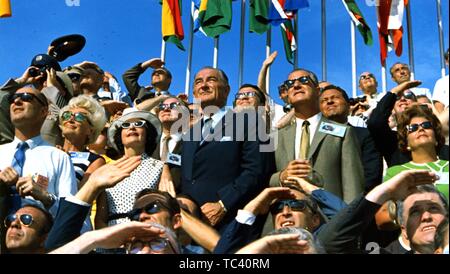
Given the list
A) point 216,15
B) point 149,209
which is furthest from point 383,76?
point 149,209

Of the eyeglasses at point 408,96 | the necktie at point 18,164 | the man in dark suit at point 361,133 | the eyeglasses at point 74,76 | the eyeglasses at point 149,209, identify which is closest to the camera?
the eyeglasses at point 149,209

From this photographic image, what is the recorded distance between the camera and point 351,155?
16.6ft

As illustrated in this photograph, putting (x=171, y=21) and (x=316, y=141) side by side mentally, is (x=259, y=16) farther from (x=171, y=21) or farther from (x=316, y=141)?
(x=316, y=141)

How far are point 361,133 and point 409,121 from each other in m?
0.52

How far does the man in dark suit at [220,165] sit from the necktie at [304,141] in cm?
34

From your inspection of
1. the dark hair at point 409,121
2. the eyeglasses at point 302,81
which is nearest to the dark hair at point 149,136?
the eyeglasses at point 302,81

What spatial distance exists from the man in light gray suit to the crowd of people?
11 millimetres

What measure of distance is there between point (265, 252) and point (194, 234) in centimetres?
122

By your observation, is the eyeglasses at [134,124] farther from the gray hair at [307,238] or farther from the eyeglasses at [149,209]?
the gray hair at [307,238]

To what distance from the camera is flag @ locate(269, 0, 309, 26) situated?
1246 centimetres

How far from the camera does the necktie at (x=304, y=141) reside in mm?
5152

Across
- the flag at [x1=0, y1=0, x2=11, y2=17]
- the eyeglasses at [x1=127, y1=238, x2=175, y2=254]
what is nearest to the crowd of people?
the eyeglasses at [x1=127, y1=238, x2=175, y2=254]

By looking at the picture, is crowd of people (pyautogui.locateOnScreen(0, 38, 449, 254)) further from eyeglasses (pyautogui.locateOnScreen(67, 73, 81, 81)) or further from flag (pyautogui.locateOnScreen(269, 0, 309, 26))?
flag (pyautogui.locateOnScreen(269, 0, 309, 26))

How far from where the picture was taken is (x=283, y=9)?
12.8 meters
